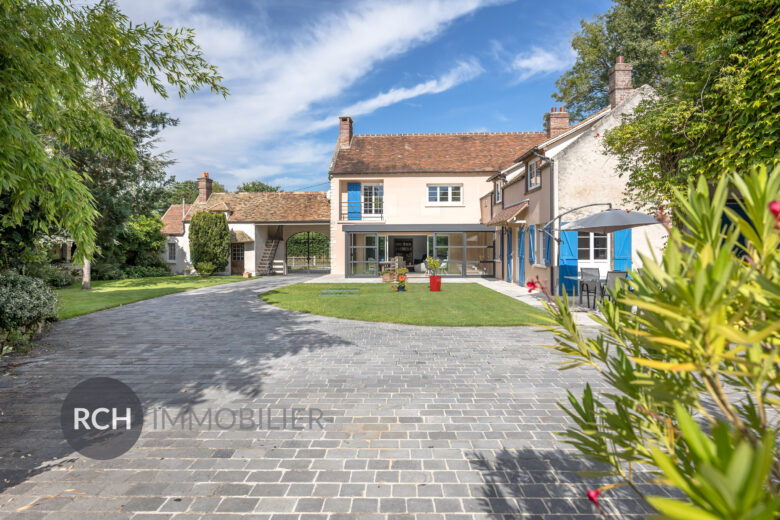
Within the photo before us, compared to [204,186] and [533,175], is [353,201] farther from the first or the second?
[204,186]

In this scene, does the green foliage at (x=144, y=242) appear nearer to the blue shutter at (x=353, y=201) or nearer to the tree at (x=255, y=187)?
the blue shutter at (x=353, y=201)

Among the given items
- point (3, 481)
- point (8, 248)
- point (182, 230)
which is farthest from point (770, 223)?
point (182, 230)

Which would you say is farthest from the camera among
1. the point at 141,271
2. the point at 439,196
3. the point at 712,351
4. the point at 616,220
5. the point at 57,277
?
the point at 141,271

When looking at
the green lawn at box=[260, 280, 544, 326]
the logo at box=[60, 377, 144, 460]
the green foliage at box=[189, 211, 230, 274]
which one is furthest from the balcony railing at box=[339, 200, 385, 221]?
the logo at box=[60, 377, 144, 460]

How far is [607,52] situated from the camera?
86.9 ft

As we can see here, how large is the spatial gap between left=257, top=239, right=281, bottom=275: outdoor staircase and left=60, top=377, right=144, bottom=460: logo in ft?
80.3

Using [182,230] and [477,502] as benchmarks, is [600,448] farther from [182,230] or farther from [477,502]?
[182,230]

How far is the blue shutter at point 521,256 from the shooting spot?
56.9 feet

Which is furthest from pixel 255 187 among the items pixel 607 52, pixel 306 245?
pixel 607 52

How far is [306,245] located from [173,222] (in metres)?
11.7

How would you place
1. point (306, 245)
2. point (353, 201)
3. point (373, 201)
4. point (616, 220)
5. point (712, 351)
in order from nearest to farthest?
1. point (712, 351)
2. point (616, 220)
3. point (353, 201)
4. point (373, 201)
5. point (306, 245)

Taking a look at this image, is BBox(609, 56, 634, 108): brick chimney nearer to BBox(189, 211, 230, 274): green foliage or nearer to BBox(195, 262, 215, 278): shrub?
BBox(189, 211, 230, 274): green foliage

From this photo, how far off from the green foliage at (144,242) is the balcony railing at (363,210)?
13.4 meters

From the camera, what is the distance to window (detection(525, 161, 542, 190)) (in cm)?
1498
